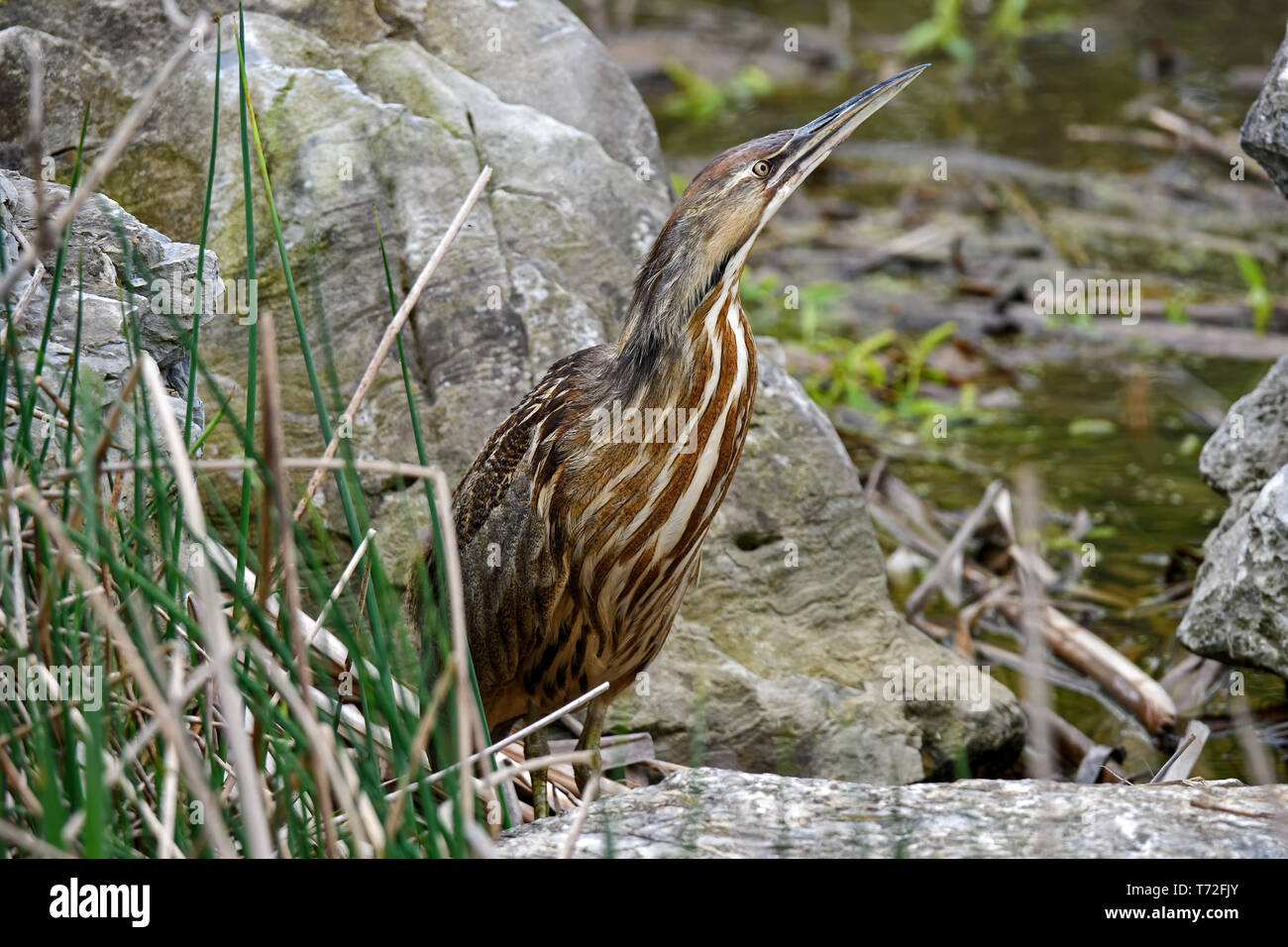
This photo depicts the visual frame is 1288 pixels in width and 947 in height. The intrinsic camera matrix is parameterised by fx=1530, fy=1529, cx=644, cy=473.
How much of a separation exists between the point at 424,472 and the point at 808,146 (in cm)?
154

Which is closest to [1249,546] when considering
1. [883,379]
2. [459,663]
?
Answer: [459,663]

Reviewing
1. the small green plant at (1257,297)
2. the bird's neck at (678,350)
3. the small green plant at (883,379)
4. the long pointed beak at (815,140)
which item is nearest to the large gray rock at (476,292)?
the bird's neck at (678,350)

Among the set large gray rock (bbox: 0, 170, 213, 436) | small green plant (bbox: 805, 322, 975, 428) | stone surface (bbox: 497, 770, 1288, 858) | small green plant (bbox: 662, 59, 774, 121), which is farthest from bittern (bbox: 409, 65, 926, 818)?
small green plant (bbox: 662, 59, 774, 121)

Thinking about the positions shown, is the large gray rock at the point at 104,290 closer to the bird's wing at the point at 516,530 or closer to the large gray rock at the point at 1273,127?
the bird's wing at the point at 516,530

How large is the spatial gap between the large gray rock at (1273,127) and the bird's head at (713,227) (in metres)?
1.10

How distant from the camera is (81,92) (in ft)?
13.1

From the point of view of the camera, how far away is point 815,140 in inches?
128

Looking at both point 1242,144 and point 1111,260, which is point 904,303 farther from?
point 1242,144

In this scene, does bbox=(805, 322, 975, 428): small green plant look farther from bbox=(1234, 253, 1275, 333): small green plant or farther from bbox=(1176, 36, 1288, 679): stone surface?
bbox=(1176, 36, 1288, 679): stone surface

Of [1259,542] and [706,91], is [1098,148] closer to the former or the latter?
[706,91]

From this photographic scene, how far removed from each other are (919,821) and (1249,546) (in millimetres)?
1573

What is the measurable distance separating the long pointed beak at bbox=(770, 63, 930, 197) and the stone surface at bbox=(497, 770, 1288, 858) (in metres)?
1.32

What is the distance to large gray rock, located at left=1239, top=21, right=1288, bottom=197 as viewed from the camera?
354cm
